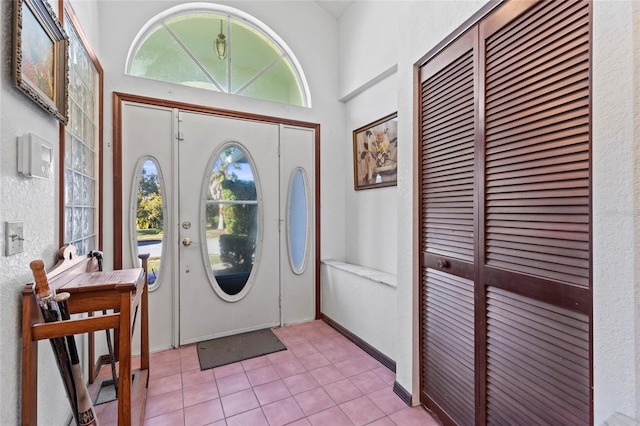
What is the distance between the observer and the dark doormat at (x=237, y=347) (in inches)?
97.7

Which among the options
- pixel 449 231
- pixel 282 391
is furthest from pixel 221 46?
pixel 282 391

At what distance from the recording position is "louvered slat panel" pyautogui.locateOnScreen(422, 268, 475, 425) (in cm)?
152

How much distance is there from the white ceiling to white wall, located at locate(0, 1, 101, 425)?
2948 millimetres

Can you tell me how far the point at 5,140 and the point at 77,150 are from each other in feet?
3.07

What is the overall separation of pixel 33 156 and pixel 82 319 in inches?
25.1

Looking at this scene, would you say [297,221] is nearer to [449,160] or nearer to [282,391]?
[282,391]

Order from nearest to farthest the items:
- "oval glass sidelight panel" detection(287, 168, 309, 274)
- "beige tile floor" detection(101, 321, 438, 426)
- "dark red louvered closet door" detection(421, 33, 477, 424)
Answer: "dark red louvered closet door" detection(421, 33, 477, 424) → "beige tile floor" detection(101, 321, 438, 426) → "oval glass sidelight panel" detection(287, 168, 309, 274)

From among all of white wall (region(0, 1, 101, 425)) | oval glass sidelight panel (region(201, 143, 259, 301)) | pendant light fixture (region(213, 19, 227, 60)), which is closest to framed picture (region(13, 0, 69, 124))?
white wall (region(0, 1, 101, 425))

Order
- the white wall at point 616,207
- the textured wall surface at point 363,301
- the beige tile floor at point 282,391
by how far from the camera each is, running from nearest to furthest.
A: the white wall at point 616,207
the beige tile floor at point 282,391
the textured wall surface at point 363,301

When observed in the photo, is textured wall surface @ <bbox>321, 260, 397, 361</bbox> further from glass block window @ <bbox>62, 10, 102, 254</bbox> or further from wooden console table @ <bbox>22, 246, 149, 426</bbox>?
glass block window @ <bbox>62, 10, 102, 254</bbox>

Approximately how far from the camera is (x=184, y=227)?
2709mm

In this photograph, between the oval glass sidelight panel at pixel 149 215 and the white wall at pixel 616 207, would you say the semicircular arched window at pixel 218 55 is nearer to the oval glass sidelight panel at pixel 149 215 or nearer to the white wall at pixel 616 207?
the oval glass sidelight panel at pixel 149 215

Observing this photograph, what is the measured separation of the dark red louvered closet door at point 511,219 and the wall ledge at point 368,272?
60 cm

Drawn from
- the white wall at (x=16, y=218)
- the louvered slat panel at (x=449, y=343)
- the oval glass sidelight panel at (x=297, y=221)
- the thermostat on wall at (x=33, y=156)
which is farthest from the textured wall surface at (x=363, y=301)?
the thermostat on wall at (x=33, y=156)
